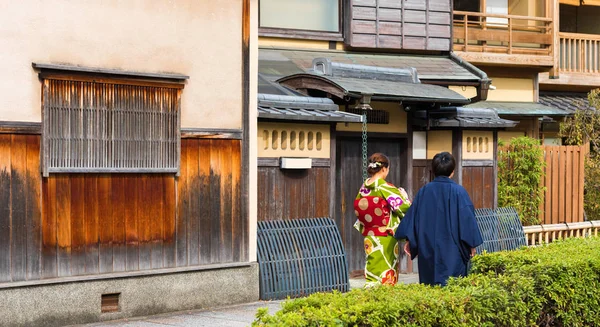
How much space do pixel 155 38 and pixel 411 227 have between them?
12.5ft

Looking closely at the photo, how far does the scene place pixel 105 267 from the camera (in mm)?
11203

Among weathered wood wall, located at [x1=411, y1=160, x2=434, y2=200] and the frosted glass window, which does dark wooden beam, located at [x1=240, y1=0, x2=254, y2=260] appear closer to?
weathered wood wall, located at [x1=411, y1=160, x2=434, y2=200]

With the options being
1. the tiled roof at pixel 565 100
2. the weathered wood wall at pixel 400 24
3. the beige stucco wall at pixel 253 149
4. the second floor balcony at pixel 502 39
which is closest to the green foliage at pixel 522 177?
the weathered wood wall at pixel 400 24

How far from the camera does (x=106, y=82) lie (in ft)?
36.7

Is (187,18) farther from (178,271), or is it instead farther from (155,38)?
(178,271)

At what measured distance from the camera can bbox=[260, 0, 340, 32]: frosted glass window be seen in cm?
1888

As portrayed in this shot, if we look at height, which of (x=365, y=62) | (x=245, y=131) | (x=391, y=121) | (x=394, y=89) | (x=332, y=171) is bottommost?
(x=332, y=171)

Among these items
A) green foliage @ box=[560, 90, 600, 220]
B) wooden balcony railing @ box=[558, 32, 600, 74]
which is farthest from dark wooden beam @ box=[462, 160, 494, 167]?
wooden balcony railing @ box=[558, 32, 600, 74]

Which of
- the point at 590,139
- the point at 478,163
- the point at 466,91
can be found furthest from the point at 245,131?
the point at 590,139

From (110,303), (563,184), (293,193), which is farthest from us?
(563,184)

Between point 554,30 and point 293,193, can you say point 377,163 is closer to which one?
point 293,193

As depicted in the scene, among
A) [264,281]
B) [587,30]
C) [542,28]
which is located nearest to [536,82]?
[542,28]

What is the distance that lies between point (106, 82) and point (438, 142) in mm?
7472

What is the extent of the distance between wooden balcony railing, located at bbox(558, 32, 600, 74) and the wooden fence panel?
22.9ft
